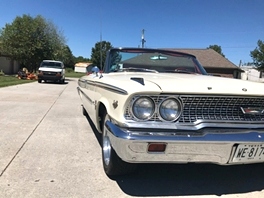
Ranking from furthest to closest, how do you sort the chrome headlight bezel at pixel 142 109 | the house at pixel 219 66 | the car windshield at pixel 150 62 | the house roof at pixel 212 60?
1. the house roof at pixel 212 60
2. the house at pixel 219 66
3. the car windshield at pixel 150 62
4. the chrome headlight bezel at pixel 142 109

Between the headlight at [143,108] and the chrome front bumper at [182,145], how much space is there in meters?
0.19

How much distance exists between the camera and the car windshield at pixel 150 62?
413cm

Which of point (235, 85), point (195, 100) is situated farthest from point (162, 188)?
point (235, 85)

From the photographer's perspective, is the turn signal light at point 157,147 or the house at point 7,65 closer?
the turn signal light at point 157,147

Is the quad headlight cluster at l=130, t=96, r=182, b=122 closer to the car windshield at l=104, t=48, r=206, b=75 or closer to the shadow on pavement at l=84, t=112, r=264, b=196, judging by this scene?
the shadow on pavement at l=84, t=112, r=264, b=196

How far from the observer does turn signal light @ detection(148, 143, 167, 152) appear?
2.36 metres

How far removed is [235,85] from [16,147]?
3300 millimetres

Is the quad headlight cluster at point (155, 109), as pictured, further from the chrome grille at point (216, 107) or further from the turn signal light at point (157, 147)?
the turn signal light at point (157, 147)

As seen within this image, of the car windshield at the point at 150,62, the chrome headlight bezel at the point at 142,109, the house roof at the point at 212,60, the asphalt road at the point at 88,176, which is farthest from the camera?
the house roof at the point at 212,60

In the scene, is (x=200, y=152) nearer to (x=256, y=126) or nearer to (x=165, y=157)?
(x=165, y=157)

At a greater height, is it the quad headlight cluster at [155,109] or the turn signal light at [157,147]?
the quad headlight cluster at [155,109]

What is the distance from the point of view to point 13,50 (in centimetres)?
2736

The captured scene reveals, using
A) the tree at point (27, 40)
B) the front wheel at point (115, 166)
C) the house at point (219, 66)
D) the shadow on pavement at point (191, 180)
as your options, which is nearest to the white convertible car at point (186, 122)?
the front wheel at point (115, 166)

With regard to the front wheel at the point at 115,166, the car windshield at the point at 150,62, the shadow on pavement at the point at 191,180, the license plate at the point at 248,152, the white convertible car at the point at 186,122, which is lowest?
the shadow on pavement at the point at 191,180
